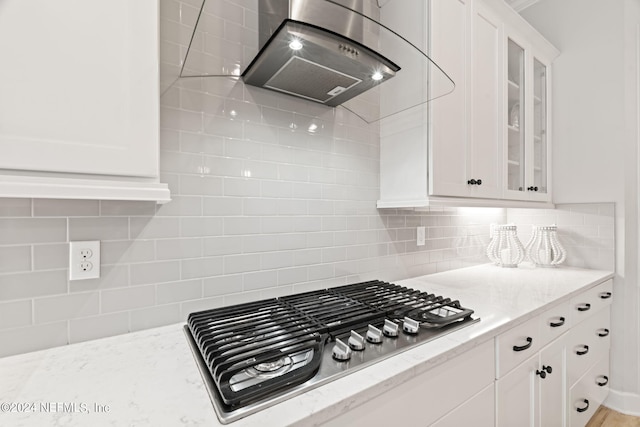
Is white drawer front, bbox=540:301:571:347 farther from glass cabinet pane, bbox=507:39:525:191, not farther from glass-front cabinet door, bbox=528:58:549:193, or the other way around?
glass-front cabinet door, bbox=528:58:549:193

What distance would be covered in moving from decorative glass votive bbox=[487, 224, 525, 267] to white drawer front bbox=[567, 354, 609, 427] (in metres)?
0.75

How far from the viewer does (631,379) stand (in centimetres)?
206

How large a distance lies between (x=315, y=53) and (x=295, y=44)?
0.23ft

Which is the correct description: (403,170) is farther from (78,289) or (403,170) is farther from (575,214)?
(575,214)

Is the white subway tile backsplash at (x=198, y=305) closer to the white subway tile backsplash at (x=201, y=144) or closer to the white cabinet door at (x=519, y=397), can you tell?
the white subway tile backsplash at (x=201, y=144)

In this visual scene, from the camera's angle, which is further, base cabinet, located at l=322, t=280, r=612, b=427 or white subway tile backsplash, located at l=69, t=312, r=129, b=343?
white subway tile backsplash, located at l=69, t=312, r=129, b=343

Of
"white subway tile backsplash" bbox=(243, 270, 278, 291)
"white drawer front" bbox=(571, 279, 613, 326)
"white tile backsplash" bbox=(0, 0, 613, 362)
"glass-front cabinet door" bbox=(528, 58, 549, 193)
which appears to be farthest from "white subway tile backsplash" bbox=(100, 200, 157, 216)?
"glass-front cabinet door" bbox=(528, 58, 549, 193)

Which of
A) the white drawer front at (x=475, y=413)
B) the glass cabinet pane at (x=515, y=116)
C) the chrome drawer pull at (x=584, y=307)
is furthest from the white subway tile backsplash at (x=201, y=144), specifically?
the chrome drawer pull at (x=584, y=307)

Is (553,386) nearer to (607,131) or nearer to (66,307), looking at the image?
(607,131)

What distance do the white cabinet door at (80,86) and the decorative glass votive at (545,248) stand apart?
257cm

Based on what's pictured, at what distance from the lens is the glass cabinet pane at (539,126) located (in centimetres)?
218

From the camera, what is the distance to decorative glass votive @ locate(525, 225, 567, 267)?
2.24 m

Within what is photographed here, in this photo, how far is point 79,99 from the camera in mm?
718

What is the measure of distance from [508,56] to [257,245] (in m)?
1.89
